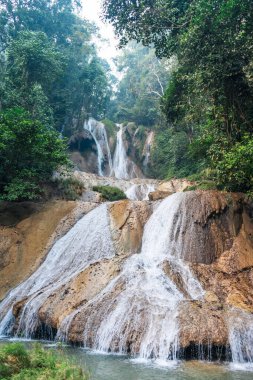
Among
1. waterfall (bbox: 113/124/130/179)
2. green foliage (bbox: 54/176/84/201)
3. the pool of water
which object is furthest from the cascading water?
waterfall (bbox: 113/124/130/179)

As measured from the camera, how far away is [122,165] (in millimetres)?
34594

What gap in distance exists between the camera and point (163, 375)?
643 centimetres

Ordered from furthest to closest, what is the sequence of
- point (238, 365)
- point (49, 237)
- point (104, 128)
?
point (104, 128) → point (49, 237) → point (238, 365)

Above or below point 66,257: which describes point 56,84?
above

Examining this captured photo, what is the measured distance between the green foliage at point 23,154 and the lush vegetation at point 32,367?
1174 cm

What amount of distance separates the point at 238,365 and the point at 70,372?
3.80 meters

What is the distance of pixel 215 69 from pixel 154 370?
1113cm

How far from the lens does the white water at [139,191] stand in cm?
2395

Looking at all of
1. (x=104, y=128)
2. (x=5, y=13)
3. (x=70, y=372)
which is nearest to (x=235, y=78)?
(x=70, y=372)

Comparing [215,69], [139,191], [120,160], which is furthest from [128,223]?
[120,160]

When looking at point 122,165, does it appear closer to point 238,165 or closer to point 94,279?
point 238,165

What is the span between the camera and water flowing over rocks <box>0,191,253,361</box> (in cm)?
792

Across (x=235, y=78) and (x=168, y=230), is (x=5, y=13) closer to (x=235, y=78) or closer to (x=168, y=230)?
(x=235, y=78)

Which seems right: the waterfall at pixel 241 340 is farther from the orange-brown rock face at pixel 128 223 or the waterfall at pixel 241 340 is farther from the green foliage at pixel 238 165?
the orange-brown rock face at pixel 128 223
